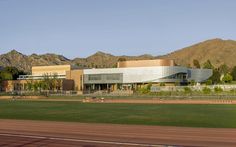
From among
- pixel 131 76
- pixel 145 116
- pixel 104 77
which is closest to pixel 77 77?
pixel 104 77

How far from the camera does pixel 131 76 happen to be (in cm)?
14738

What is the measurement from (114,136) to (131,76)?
126538 millimetres

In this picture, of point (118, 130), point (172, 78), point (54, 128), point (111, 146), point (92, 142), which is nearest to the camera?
point (111, 146)

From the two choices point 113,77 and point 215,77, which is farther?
point 215,77

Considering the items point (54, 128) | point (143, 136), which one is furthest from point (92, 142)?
point (54, 128)

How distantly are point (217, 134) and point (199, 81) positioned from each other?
141155 millimetres

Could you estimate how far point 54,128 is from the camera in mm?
25344

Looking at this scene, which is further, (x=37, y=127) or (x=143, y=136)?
(x=37, y=127)

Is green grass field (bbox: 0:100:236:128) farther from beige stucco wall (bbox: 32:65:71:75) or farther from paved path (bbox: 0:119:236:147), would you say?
beige stucco wall (bbox: 32:65:71:75)

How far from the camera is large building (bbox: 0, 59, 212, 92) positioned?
145 meters

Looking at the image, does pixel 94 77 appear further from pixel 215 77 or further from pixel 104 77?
pixel 215 77

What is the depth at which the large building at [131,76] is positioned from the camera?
145 meters

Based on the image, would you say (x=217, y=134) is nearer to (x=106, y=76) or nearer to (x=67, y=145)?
(x=67, y=145)

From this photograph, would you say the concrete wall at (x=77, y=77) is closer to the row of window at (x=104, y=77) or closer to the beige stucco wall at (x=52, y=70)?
the row of window at (x=104, y=77)
